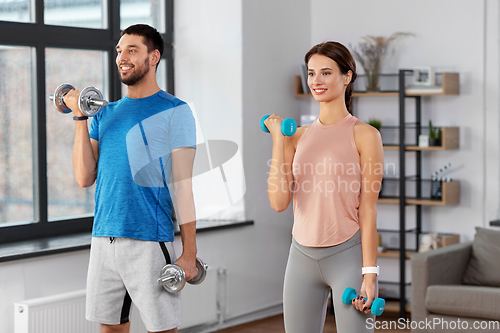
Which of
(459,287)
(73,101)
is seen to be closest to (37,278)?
(73,101)

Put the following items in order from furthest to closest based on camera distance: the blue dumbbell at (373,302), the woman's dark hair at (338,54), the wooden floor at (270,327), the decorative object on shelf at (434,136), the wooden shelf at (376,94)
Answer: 1. the wooden shelf at (376,94)
2. the decorative object on shelf at (434,136)
3. the wooden floor at (270,327)
4. the woman's dark hair at (338,54)
5. the blue dumbbell at (373,302)

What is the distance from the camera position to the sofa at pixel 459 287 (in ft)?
10.7

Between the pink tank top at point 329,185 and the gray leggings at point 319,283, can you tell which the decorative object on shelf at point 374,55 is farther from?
the gray leggings at point 319,283

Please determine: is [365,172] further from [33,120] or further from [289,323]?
[33,120]

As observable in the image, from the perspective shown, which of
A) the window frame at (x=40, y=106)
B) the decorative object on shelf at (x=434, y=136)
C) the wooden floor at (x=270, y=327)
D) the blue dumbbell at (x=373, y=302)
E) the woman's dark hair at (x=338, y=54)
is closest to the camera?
the blue dumbbell at (x=373, y=302)

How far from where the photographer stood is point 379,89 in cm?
433

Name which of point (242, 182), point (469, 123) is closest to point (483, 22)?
point (469, 123)

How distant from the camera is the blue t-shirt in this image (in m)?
1.85

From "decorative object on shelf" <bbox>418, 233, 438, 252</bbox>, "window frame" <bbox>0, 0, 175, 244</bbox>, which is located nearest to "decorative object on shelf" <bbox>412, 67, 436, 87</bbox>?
"decorative object on shelf" <bbox>418, 233, 438, 252</bbox>

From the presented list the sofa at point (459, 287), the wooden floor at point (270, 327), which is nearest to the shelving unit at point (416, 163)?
the wooden floor at point (270, 327)

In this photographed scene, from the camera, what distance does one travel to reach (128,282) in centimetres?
187

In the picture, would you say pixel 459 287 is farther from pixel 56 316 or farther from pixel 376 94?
pixel 56 316

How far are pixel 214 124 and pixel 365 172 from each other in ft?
8.43

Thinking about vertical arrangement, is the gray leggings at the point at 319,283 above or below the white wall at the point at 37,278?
above
